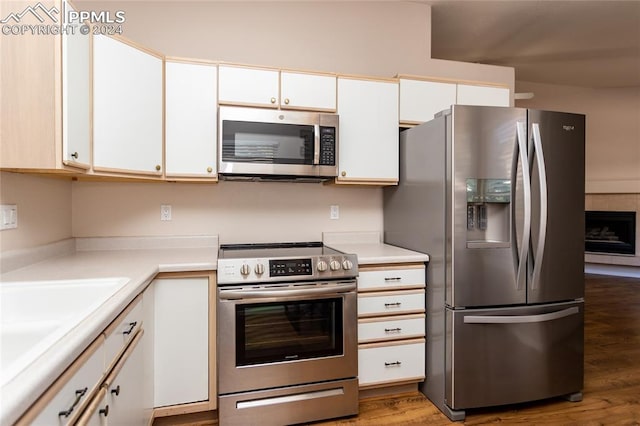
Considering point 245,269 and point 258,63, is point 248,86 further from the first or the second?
point 245,269

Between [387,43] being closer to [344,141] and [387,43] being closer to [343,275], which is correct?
[344,141]

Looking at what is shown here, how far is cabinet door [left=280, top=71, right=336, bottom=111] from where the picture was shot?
236 cm

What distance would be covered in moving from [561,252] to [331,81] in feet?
5.93

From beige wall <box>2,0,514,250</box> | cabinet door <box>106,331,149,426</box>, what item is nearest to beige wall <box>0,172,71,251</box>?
beige wall <box>2,0,514,250</box>

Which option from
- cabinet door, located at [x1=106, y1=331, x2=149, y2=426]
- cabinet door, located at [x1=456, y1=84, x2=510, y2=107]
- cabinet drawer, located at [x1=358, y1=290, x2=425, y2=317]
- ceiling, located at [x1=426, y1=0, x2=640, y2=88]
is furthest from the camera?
ceiling, located at [x1=426, y1=0, x2=640, y2=88]

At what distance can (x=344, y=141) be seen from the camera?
2480 mm

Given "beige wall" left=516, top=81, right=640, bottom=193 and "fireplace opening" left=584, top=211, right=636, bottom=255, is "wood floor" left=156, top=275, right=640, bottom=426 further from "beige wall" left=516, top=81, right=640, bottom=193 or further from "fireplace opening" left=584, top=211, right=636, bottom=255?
"beige wall" left=516, top=81, right=640, bottom=193

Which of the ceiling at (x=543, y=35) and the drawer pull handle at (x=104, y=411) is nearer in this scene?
the drawer pull handle at (x=104, y=411)

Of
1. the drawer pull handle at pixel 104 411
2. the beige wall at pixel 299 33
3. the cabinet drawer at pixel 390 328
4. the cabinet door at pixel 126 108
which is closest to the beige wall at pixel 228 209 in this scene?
the cabinet door at pixel 126 108

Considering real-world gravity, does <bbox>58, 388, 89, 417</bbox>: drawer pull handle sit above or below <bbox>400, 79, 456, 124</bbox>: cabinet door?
below

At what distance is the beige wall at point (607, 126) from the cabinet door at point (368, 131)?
13.7 feet

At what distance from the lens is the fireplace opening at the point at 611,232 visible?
5645mm

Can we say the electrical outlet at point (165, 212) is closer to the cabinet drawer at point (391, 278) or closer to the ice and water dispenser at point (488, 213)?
the cabinet drawer at point (391, 278)

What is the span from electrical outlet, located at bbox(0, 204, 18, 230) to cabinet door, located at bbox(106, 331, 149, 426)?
779mm
